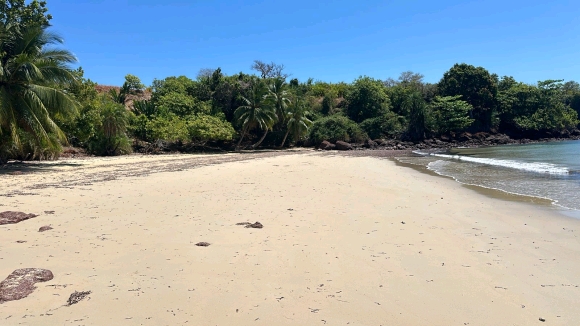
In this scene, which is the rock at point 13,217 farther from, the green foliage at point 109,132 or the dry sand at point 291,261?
the green foliage at point 109,132

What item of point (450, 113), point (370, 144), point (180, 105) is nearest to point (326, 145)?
point (370, 144)

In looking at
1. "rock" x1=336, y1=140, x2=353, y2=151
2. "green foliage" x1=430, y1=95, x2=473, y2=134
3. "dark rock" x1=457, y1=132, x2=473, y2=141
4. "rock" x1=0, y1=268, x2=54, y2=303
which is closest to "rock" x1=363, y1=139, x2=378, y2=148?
"rock" x1=336, y1=140, x2=353, y2=151

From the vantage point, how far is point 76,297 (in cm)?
361

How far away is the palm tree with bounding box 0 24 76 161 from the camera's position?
1527cm

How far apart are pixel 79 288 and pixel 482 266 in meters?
4.72

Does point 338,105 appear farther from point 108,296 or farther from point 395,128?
point 108,296

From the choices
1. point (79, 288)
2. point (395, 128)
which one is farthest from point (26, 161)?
point (395, 128)

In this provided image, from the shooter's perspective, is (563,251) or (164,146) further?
(164,146)

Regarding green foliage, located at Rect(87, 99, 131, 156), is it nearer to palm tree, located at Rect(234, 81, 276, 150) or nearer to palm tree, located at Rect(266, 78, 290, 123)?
palm tree, located at Rect(234, 81, 276, 150)

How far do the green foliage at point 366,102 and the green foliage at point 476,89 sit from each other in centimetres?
1159

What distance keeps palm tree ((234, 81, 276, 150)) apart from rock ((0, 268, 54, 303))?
3521 cm

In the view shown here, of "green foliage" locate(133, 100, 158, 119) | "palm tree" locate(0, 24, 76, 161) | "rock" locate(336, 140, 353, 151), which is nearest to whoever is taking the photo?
"palm tree" locate(0, 24, 76, 161)

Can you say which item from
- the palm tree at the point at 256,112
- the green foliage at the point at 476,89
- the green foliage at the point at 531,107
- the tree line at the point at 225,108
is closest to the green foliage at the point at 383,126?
the tree line at the point at 225,108

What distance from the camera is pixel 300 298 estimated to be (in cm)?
375
